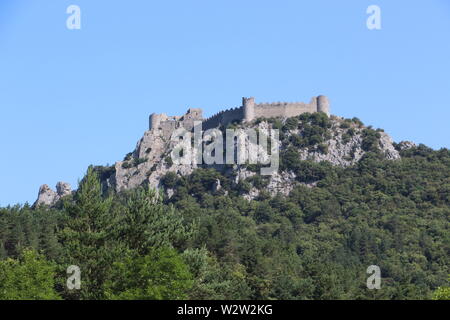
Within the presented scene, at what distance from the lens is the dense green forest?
46.5 m

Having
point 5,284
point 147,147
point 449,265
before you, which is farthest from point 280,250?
point 147,147

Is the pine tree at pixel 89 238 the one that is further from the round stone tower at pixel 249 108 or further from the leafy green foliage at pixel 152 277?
the round stone tower at pixel 249 108

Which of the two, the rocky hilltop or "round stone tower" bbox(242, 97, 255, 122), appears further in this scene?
Answer: "round stone tower" bbox(242, 97, 255, 122)

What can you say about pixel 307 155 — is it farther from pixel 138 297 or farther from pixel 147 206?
pixel 138 297

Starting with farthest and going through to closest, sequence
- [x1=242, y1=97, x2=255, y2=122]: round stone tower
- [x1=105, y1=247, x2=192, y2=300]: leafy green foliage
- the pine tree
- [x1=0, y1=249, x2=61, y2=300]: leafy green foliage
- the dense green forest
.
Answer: [x1=242, y1=97, x2=255, y2=122]: round stone tower, the dense green forest, the pine tree, [x1=0, y1=249, x2=61, y2=300]: leafy green foliage, [x1=105, y1=247, x2=192, y2=300]: leafy green foliage

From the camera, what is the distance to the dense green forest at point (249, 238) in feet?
153

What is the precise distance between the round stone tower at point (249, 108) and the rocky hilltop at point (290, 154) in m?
0.92

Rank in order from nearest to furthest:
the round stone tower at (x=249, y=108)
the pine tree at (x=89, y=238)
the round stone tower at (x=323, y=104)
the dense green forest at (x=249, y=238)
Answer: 1. the pine tree at (x=89, y=238)
2. the dense green forest at (x=249, y=238)
3. the round stone tower at (x=249, y=108)
4. the round stone tower at (x=323, y=104)

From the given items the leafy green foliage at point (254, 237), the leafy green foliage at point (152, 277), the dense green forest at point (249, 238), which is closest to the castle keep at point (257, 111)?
the leafy green foliage at point (254, 237)

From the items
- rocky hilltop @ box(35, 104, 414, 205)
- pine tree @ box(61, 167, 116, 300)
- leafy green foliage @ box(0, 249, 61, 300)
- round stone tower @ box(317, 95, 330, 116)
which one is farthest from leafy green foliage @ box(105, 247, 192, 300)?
round stone tower @ box(317, 95, 330, 116)

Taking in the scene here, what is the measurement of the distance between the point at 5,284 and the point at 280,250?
39.8 metres

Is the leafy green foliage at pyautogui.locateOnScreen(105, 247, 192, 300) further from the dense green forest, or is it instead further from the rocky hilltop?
the rocky hilltop

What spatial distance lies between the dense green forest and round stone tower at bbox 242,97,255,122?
310 inches

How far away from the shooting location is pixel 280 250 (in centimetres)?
8331
